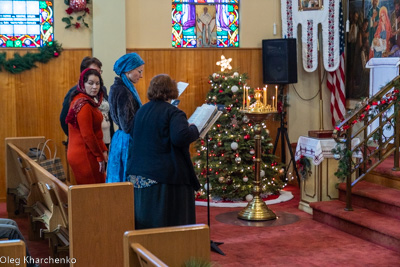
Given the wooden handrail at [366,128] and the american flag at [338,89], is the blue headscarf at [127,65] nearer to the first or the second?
the wooden handrail at [366,128]

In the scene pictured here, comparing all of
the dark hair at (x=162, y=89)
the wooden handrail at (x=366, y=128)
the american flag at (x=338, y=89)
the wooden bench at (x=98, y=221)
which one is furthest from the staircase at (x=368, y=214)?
the wooden bench at (x=98, y=221)

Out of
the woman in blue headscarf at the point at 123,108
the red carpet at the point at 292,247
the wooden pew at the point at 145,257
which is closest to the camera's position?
the wooden pew at the point at 145,257

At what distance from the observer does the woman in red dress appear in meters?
5.17

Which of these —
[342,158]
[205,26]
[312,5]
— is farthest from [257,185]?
[312,5]

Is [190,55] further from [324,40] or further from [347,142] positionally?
[347,142]

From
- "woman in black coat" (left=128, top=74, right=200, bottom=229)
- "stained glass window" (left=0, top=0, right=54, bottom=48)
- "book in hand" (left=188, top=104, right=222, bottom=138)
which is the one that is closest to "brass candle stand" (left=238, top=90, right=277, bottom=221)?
"book in hand" (left=188, top=104, right=222, bottom=138)

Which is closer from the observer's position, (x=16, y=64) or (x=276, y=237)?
(x=276, y=237)

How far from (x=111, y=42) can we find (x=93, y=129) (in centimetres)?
372

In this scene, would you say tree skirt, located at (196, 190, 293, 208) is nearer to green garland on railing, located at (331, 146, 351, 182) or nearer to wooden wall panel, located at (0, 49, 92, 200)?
green garland on railing, located at (331, 146, 351, 182)

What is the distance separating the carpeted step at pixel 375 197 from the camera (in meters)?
6.48

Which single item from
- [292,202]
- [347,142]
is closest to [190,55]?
[292,202]

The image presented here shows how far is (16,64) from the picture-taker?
8.57 metres

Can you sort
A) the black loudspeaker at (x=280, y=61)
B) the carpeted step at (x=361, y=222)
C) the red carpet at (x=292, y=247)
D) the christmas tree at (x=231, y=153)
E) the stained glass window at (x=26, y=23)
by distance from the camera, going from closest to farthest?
the red carpet at (x=292, y=247)
the carpeted step at (x=361, y=222)
the christmas tree at (x=231, y=153)
the stained glass window at (x=26, y=23)
the black loudspeaker at (x=280, y=61)

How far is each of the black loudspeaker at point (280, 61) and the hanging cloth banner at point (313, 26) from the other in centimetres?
33
